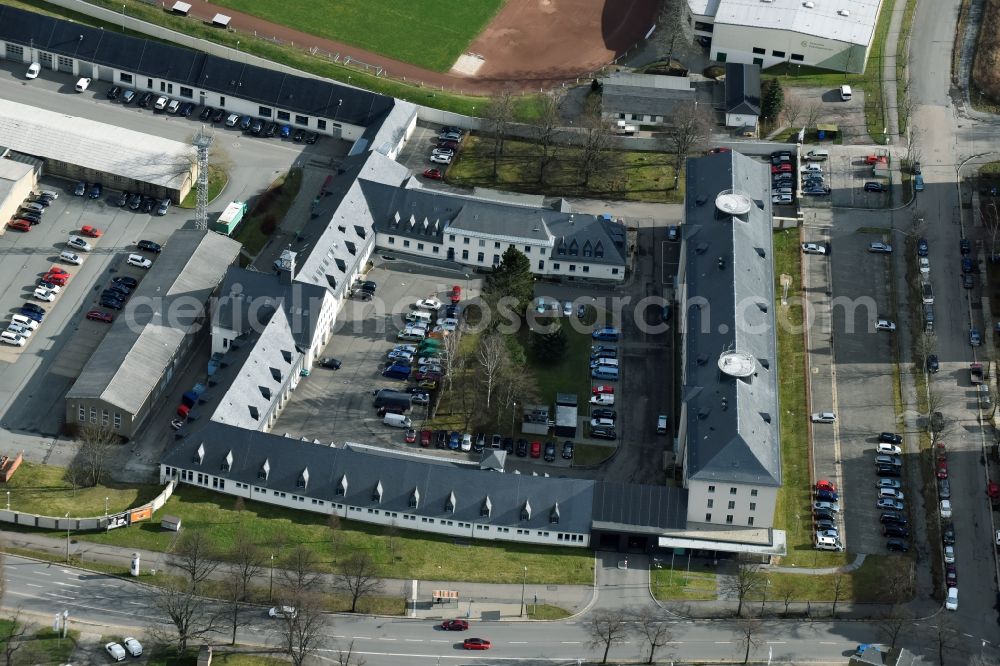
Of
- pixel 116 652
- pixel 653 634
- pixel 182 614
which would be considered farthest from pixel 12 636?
pixel 653 634

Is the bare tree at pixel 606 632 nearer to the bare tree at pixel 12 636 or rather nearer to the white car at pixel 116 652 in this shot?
the white car at pixel 116 652

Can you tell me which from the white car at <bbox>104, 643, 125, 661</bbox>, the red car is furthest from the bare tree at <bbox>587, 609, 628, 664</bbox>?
the white car at <bbox>104, 643, 125, 661</bbox>

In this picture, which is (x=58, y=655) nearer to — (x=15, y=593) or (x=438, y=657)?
(x=15, y=593)

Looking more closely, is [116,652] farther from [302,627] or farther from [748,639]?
[748,639]

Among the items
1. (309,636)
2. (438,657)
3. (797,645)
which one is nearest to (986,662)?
(797,645)

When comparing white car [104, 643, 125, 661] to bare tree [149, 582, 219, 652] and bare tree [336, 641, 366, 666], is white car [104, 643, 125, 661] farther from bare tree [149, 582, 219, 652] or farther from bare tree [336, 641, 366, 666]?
→ bare tree [336, 641, 366, 666]
